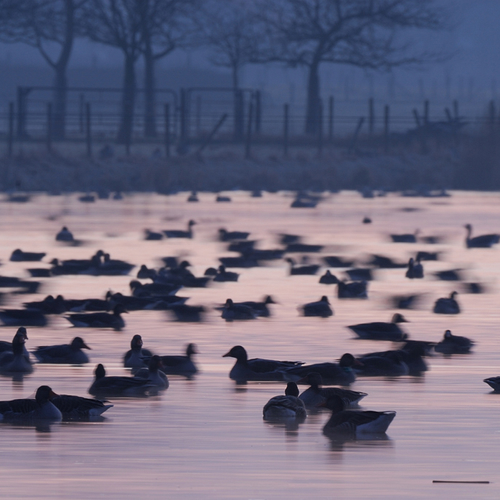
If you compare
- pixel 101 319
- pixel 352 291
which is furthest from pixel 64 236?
pixel 101 319

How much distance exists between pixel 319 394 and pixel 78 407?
2041 millimetres

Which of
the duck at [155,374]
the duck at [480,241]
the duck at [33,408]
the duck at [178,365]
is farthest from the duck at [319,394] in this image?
the duck at [480,241]

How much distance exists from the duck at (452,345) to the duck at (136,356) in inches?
120

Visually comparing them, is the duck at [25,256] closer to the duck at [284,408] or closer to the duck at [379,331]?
the duck at [379,331]

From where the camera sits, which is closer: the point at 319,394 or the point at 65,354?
the point at 319,394

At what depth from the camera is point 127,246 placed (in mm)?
26969

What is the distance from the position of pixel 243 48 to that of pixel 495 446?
1984 inches

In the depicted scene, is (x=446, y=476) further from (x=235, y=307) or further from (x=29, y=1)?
(x=29, y=1)

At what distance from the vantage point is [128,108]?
1885 inches

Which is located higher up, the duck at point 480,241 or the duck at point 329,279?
the duck at point 329,279

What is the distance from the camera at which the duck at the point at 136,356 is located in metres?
13.3

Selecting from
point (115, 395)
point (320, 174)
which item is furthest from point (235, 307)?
point (320, 174)

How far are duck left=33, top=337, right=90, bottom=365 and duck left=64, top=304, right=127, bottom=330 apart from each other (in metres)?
2.43

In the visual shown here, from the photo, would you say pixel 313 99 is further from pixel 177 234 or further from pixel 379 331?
pixel 379 331
